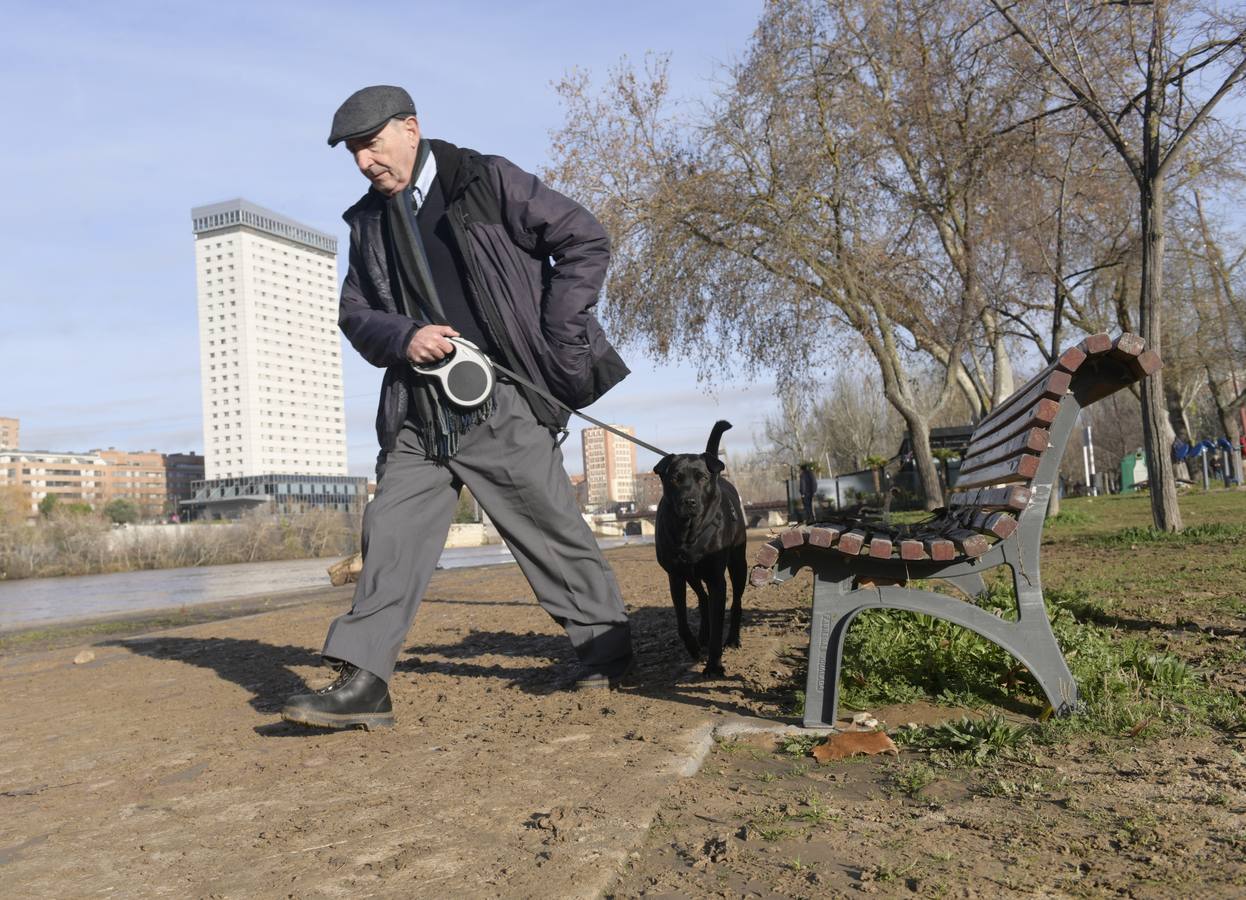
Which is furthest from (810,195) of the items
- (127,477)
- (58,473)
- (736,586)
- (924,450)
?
(127,477)

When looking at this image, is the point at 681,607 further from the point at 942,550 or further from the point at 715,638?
the point at 942,550

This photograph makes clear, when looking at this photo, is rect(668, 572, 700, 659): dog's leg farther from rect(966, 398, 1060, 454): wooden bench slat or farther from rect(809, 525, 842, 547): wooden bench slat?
rect(809, 525, 842, 547): wooden bench slat

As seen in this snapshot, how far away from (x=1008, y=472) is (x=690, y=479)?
1.66 m

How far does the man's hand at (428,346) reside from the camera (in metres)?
3.73

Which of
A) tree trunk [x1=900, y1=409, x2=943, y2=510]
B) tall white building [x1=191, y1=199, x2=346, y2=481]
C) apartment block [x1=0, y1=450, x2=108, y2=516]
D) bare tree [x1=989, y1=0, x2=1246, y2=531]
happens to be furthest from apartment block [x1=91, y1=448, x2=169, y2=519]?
bare tree [x1=989, y1=0, x2=1246, y2=531]

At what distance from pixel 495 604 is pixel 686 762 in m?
6.30

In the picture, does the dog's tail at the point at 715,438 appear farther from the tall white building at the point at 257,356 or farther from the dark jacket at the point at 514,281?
the tall white building at the point at 257,356

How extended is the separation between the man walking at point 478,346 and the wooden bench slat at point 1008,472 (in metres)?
1.51

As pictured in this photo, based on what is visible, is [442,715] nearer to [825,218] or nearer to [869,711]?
[869,711]

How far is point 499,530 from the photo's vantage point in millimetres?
4055

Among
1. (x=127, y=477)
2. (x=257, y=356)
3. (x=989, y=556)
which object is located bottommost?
(x=989, y=556)

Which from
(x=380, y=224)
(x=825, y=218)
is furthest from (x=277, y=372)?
(x=380, y=224)

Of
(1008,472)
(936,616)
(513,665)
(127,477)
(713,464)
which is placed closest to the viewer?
(936,616)

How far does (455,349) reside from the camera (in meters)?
3.81
